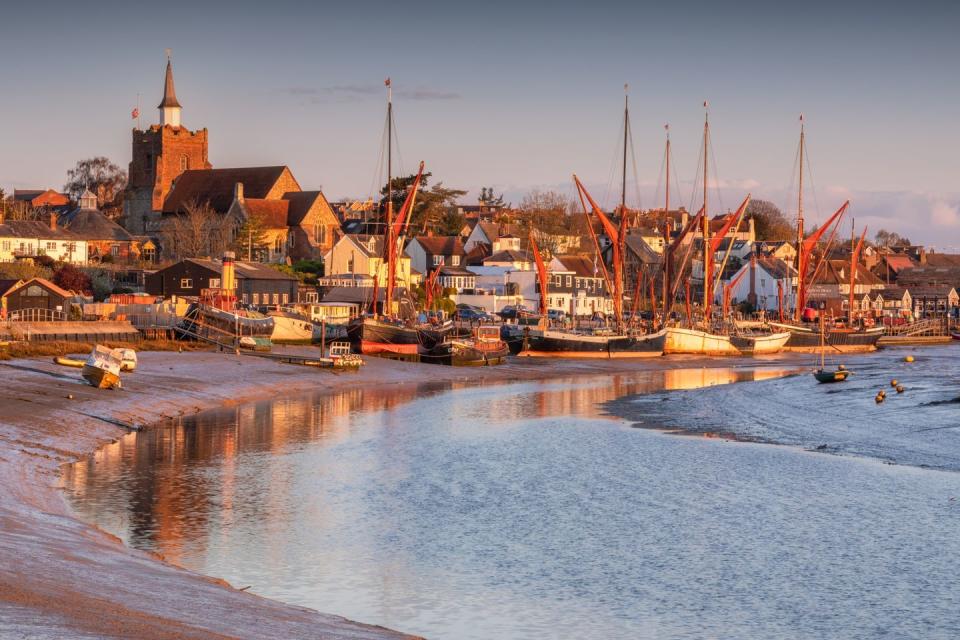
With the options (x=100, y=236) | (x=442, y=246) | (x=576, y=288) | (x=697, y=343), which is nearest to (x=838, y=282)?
(x=576, y=288)

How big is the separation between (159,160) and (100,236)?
2907 cm

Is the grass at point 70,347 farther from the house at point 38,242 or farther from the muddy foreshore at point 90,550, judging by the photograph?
the house at point 38,242

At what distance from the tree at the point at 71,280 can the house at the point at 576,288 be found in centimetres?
5262

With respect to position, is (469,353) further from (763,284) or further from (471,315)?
(763,284)

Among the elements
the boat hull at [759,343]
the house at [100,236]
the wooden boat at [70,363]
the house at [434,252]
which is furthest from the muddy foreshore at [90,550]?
the house at [434,252]

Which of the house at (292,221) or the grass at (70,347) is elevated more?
the house at (292,221)

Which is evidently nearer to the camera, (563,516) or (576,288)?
(563,516)

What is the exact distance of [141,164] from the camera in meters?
159

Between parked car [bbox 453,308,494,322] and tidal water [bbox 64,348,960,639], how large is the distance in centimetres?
6256

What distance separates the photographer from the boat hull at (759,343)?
112688mm

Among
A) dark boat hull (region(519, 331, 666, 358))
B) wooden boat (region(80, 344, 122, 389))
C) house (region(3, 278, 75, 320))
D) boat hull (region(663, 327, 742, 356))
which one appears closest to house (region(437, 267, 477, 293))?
boat hull (region(663, 327, 742, 356))

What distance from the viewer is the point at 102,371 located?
157ft

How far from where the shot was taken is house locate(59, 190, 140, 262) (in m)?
129

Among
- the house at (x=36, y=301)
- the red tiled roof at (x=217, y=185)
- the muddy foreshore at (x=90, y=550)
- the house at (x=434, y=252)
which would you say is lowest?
the muddy foreshore at (x=90, y=550)
